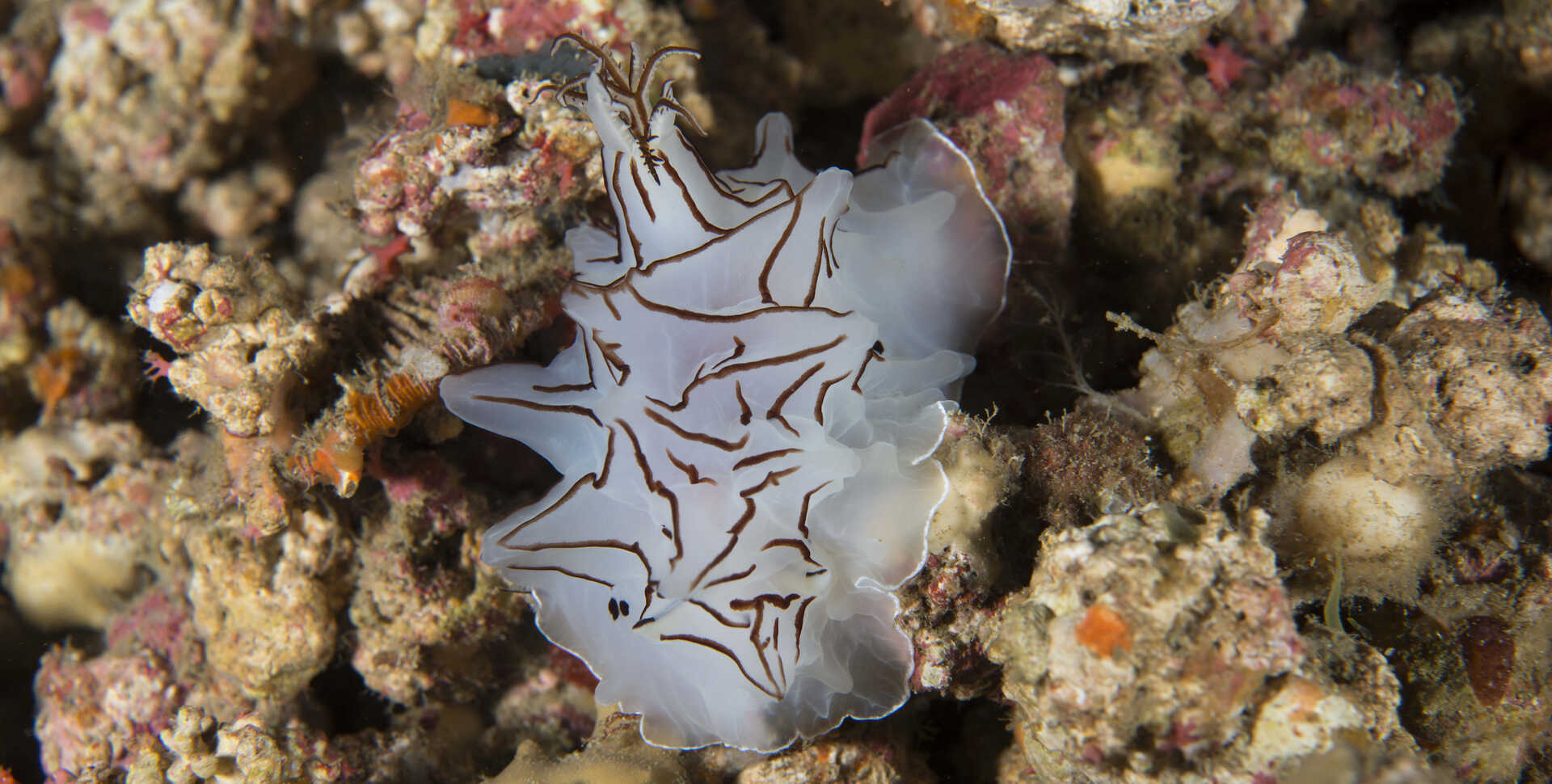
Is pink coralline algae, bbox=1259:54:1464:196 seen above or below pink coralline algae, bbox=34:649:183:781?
above

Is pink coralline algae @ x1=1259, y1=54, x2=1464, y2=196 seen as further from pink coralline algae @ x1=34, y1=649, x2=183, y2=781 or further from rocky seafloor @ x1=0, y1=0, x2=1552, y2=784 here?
pink coralline algae @ x1=34, y1=649, x2=183, y2=781

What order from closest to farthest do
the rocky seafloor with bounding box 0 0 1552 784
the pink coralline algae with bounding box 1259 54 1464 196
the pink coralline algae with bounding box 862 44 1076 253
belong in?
1. the rocky seafloor with bounding box 0 0 1552 784
2. the pink coralline algae with bounding box 862 44 1076 253
3. the pink coralline algae with bounding box 1259 54 1464 196

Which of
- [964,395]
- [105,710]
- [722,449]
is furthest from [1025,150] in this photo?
[105,710]

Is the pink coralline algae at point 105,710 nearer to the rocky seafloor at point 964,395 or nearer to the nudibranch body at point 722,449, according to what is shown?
the rocky seafloor at point 964,395

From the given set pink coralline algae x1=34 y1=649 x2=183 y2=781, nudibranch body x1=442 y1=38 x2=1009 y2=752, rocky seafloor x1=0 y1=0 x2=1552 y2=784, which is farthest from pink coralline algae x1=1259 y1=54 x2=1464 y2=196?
pink coralline algae x1=34 y1=649 x2=183 y2=781

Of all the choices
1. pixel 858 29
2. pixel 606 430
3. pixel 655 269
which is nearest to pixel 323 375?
pixel 606 430

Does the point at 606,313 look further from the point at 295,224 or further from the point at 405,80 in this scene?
the point at 295,224
